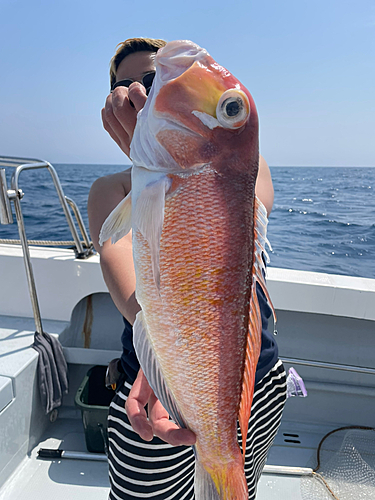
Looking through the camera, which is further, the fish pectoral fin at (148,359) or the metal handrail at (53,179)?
the metal handrail at (53,179)

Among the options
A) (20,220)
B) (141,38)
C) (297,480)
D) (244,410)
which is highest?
(141,38)

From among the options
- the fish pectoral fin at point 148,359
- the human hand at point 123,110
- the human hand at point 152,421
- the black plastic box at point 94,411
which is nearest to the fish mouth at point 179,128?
the human hand at point 123,110

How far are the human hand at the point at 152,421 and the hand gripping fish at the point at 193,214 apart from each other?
0.10 metres

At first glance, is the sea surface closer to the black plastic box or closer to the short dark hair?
the black plastic box

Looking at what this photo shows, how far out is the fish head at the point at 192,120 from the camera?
28.6 inches

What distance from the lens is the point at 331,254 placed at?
6207 mm

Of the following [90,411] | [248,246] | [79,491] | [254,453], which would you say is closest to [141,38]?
[248,246]

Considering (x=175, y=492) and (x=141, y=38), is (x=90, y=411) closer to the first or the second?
(x=175, y=492)

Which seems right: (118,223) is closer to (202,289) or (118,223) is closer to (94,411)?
(202,289)

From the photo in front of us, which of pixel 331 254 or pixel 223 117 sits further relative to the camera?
pixel 331 254

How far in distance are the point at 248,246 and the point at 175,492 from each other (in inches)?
38.3

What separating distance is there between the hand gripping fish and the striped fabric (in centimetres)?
52

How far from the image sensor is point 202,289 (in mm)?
754

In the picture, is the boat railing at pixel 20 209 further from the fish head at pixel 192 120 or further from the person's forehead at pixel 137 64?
the fish head at pixel 192 120
